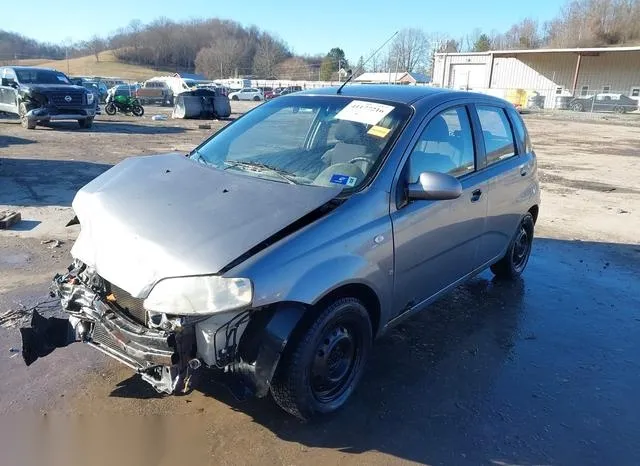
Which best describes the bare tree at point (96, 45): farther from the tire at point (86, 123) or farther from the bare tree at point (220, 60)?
the tire at point (86, 123)

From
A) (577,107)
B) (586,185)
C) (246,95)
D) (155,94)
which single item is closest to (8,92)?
(586,185)

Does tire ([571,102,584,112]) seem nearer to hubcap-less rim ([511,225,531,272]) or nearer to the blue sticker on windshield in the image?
hubcap-less rim ([511,225,531,272])

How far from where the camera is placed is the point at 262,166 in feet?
11.3

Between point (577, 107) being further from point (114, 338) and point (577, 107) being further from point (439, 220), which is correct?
point (114, 338)

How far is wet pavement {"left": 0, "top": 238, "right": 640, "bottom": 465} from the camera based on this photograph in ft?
9.27

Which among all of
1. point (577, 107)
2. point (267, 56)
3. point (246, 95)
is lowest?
point (577, 107)

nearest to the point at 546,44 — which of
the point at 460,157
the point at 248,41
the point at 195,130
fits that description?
the point at 248,41

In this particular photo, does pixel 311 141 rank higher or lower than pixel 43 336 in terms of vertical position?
higher

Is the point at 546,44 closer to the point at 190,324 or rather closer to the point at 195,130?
the point at 195,130

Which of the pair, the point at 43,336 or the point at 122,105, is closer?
the point at 43,336

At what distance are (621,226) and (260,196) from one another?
22.7 feet

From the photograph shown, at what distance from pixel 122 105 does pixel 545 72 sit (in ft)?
167

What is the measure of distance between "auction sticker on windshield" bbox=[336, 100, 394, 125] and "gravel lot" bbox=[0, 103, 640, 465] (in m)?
1.68

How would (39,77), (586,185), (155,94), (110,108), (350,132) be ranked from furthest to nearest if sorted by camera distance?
(155,94) < (110,108) < (39,77) < (586,185) < (350,132)
